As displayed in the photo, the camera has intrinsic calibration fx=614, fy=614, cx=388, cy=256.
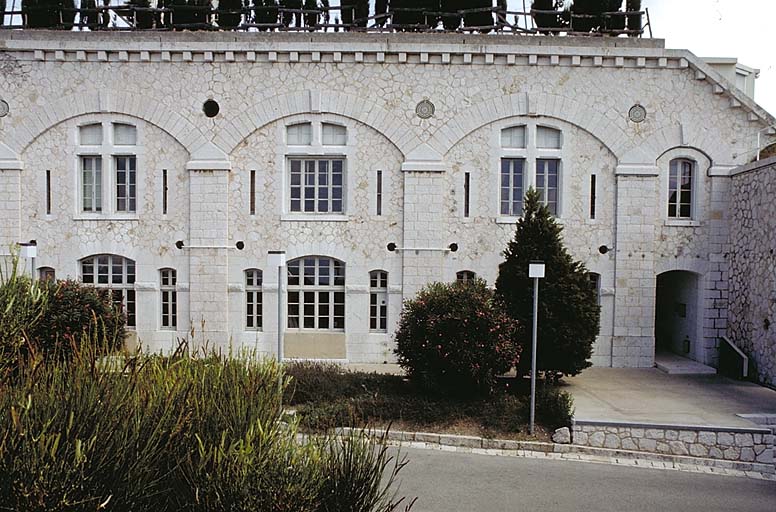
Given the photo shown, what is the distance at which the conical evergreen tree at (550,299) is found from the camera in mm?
13344

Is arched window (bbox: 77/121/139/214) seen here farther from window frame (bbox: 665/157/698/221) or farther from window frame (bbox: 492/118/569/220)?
window frame (bbox: 665/157/698/221)

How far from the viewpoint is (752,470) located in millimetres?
10617

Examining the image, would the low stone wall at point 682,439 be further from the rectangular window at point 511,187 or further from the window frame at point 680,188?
the window frame at point 680,188

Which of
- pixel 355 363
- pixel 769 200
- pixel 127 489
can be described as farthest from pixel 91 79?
pixel 769 200

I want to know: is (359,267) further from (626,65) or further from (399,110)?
(626,65)

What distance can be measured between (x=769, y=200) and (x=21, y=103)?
19680 mm

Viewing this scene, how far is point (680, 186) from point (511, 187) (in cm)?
470

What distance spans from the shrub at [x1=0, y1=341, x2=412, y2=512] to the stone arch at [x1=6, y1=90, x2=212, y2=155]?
508 inches

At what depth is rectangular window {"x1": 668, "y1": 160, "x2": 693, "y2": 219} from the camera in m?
17.2

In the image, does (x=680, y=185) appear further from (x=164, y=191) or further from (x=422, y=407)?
(x=164, y=191)

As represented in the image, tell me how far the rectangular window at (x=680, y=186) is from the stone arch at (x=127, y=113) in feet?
42.4

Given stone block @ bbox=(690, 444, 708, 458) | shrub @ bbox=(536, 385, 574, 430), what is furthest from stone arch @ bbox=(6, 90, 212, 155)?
stone block @ bbox=(690, 444, 708, 458)

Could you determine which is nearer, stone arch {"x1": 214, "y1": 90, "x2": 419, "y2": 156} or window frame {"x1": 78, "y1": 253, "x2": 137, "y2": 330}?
stone arch {"x1": 214, "y1": 90, "x2": 419, "y2": 156}

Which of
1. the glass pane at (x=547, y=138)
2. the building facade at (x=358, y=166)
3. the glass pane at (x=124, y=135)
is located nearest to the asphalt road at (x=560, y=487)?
the building facade at (x=358, y=166)
